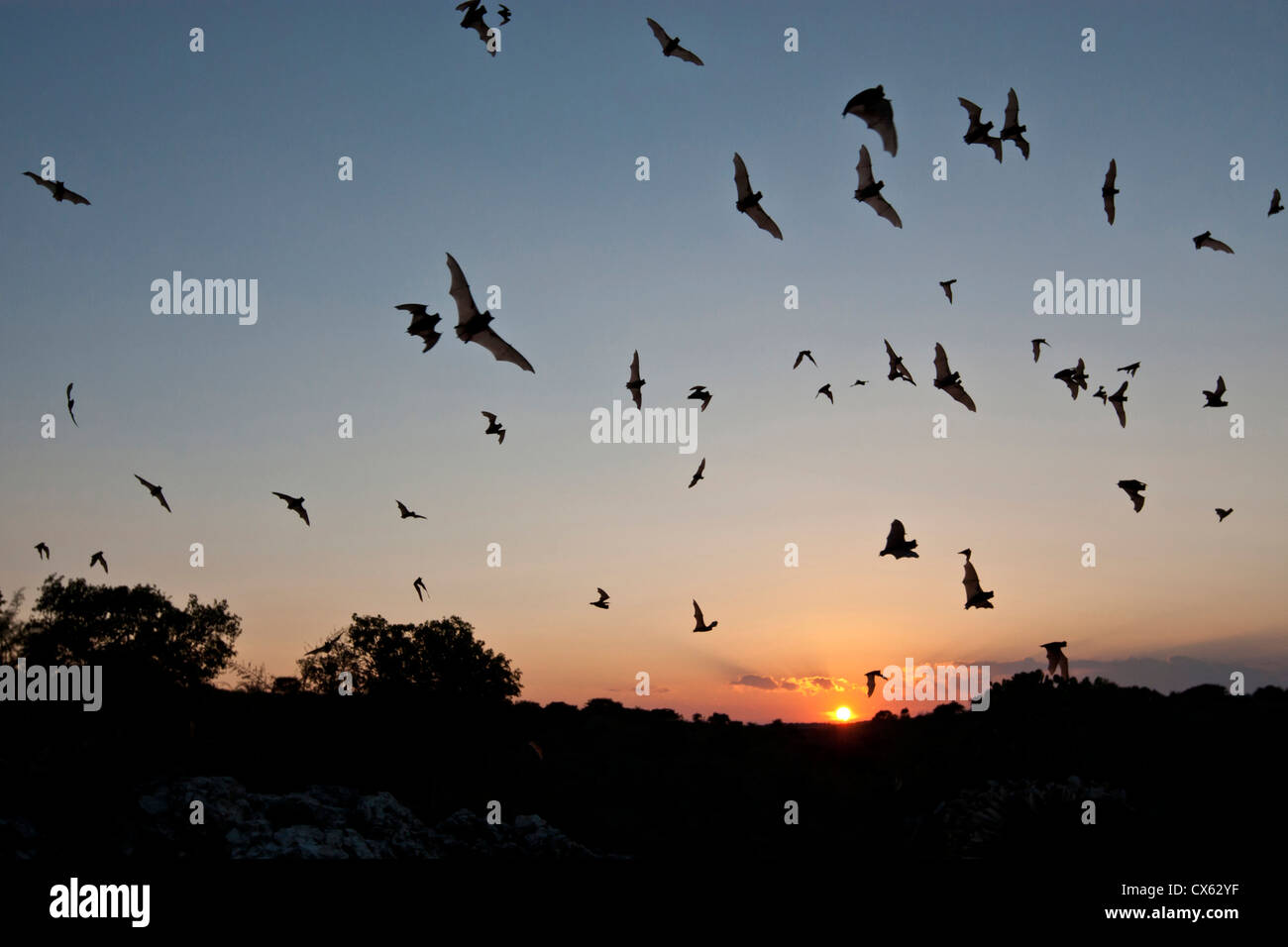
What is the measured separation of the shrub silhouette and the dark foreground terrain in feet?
14.6

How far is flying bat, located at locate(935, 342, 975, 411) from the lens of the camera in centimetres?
1692

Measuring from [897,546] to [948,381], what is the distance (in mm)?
3738

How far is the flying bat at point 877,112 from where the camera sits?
542 inches

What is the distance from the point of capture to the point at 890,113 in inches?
554

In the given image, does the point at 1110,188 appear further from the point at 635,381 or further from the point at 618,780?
the point at 618,780

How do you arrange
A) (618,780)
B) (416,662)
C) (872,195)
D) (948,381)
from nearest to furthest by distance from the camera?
(872,195) < (948,381) < (618,780) < (416,662)

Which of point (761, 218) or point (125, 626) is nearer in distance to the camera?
point (761, 218)

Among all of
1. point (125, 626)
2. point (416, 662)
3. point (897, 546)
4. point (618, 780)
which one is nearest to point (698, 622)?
point (897, 546)

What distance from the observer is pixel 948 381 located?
16984 millimetres

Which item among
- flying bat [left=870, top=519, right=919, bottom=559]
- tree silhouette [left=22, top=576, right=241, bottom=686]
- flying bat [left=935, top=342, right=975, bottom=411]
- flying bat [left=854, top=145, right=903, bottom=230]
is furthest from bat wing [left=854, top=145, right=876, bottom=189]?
tree silhouette [left=22, top=576, right=241, bottom=686]

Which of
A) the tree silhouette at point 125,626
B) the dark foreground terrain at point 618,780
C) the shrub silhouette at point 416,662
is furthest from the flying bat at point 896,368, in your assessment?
the tree silhouette at point 125,626
